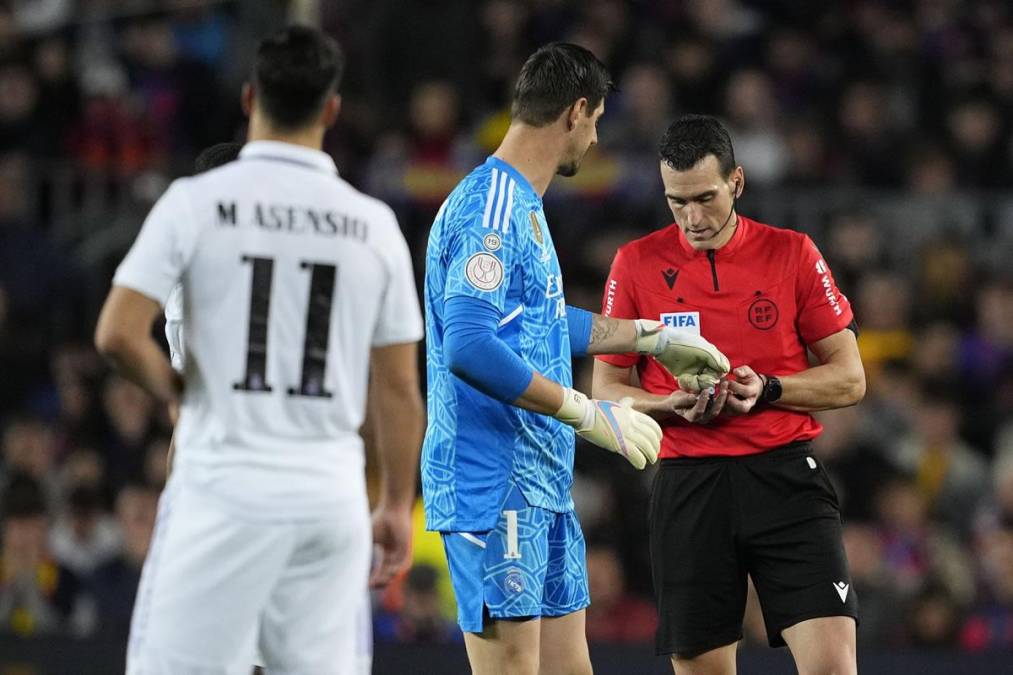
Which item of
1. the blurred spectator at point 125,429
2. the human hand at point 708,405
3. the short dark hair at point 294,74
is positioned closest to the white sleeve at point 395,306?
the short dark hair at point 294,74

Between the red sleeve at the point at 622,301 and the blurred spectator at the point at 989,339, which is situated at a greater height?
the blurred spectator at the point at 989,339

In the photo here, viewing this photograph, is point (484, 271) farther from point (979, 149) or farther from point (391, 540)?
point (979, 149)

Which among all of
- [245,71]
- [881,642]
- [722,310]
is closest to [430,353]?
[722,310]

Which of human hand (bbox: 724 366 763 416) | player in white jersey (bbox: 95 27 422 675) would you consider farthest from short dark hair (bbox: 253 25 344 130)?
human hand (bbox: 724 366 763 416)

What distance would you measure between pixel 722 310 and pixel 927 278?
5379 mm

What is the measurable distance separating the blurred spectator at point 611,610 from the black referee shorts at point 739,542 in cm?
333

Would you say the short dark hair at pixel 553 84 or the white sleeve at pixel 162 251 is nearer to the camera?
the white sleeve at pixel 162 251

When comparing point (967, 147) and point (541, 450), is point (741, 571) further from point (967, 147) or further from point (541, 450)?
point (967, 147)

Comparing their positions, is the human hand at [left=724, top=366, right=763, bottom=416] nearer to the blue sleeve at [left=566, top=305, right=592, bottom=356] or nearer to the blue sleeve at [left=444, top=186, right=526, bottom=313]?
the blue sleeve at [left=566, top=305, right=592, bottom=356]

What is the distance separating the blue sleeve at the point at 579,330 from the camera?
5.13m

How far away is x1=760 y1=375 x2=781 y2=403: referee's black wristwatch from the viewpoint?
5.20 meters

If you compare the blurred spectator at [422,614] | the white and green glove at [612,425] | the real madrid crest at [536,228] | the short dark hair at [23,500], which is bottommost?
the blurred spectator at [422,614]

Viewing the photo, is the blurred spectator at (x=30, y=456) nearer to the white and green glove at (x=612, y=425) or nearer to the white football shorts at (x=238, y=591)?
the white and green glove at (x=612, y=425)

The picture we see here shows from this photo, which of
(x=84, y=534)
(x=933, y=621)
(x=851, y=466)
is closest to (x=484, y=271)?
(x=933, y=621)
